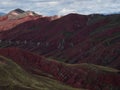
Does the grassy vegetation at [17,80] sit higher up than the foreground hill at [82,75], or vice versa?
the grassy vegetation at [17,80]

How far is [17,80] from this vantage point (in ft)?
400

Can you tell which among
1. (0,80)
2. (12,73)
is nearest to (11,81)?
(0,80)

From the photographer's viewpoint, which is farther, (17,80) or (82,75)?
(82,75)

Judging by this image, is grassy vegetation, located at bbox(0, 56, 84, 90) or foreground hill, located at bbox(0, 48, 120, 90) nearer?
grassy vegetation, located at bbox(0, 56, 84, 90)

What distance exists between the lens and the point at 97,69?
177 meters

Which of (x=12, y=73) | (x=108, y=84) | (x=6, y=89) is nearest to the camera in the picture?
(x=6, y=89)

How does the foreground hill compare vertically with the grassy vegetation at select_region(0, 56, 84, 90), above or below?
below

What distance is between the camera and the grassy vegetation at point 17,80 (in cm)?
11101

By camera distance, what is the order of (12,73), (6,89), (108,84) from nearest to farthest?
(6,89), (12,73), (108,84)

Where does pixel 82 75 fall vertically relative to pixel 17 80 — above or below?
below

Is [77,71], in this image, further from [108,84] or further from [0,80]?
[0,80]

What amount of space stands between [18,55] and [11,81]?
2614 inches

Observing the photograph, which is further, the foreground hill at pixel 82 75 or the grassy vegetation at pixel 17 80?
the foreground hill at pixel 82 75

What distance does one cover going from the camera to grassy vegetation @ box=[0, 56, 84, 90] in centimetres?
11101
